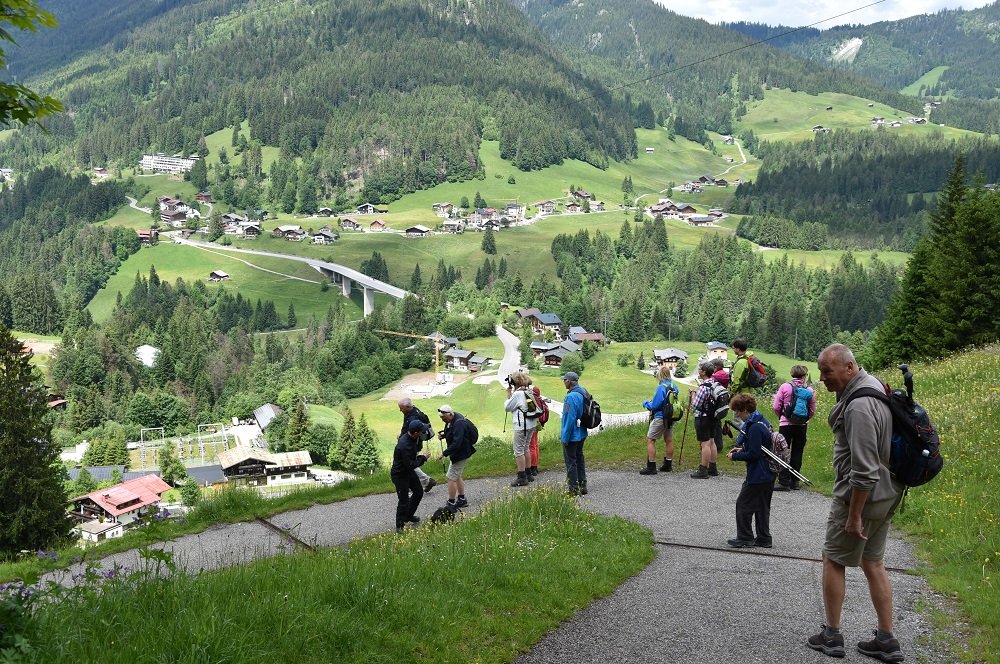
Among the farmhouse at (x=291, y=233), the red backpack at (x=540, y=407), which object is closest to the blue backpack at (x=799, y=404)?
the red backpack at (x=540, y=407)

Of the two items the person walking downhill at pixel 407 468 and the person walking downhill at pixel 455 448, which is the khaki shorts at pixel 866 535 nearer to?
the person walking downhill at pixel 407 468

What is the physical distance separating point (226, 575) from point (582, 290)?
152 m

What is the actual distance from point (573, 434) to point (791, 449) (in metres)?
4.59

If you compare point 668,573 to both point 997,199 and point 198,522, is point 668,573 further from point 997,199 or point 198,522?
point 997,199

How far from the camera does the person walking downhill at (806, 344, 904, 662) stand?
248 inches

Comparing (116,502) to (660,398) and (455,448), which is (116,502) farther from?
Result: (660,398)

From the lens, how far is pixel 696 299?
148 meters

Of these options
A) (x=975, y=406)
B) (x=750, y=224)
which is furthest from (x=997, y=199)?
(x=750, y=224)

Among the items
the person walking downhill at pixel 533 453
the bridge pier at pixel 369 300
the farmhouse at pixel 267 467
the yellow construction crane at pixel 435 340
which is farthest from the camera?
the bridge pier at pixel 369 300

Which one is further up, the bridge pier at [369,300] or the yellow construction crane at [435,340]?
the bridge pier at [369,300]

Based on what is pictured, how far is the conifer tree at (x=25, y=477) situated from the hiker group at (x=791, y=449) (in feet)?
67.4

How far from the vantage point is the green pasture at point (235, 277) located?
156m

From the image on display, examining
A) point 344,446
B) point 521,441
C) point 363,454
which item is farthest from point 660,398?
point 344,446

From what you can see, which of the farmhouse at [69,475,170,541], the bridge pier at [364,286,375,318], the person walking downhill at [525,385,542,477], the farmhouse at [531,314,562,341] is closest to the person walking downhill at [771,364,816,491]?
the person walking downhill at [525,385,542,477]
